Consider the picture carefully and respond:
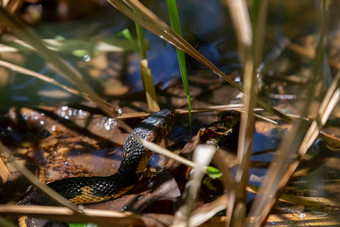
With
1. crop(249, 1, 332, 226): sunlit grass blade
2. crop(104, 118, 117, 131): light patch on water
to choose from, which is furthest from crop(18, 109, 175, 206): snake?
crop(249, 1, 332, 226): sunlit grass blade

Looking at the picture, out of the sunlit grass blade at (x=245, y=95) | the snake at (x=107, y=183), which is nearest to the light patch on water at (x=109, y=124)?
the snake at (x=107, y=183)

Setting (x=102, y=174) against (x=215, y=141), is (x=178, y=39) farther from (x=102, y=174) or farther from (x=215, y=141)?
(x=102, y=174)

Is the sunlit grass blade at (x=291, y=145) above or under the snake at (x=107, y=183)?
above

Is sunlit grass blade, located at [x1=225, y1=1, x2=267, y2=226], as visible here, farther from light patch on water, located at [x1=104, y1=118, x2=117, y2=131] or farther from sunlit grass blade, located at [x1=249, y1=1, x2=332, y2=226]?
light patch on water, located at [x1=104, y1=118, x2=117, y2=131]

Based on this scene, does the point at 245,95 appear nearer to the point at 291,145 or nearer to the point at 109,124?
the point at 291,145

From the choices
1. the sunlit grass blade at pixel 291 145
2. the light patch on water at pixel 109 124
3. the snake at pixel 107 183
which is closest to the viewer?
the sunlit grass blade at pixel 291 145

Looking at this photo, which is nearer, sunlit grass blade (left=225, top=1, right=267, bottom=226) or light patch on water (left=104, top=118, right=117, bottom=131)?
sunlit grass blade (left=225, top=1, right=267, bottom=226)

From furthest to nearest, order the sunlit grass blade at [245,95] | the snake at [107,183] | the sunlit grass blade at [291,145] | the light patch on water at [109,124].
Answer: the light patch on water at [109,124], the snake at [107,183], the sunlit grass blade at [291,145], the sunlit grass blade at [245,95]

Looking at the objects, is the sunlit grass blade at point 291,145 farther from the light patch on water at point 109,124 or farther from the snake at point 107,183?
the light patch on water at point 109,124

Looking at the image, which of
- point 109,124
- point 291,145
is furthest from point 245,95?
point 109,124
